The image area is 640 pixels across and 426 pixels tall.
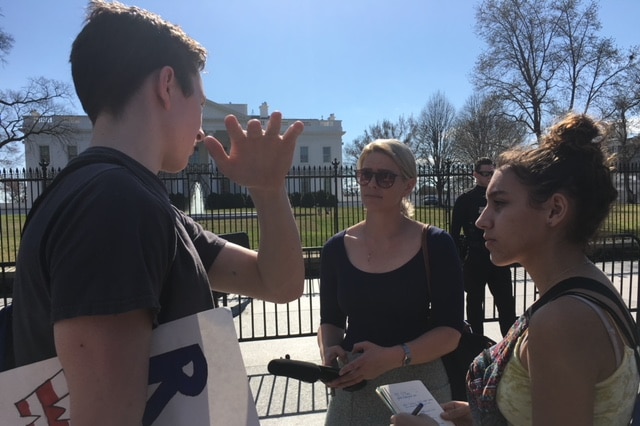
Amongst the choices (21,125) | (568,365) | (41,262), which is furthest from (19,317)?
(21,125)

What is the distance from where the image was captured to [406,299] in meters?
2.10

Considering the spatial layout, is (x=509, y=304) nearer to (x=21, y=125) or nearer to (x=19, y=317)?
(x=19, y=317)

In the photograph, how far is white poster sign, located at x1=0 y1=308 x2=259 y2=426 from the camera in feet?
3.13

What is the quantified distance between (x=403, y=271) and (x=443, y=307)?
0.24 m

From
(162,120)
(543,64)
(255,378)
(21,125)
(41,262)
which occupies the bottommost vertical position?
(255,378)

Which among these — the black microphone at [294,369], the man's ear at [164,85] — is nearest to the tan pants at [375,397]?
the black microphone at [294,369]

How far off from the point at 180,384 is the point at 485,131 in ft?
94.9

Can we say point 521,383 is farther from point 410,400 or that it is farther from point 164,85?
point 164,85

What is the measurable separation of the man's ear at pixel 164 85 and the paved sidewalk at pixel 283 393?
3.28 meters

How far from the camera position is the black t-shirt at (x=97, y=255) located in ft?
2.72

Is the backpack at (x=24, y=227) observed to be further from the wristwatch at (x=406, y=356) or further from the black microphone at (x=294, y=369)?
the wristwatch at (x=406, y=356)

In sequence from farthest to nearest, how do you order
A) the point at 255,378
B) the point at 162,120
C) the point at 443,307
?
the point at 255,378 < the point at 443,307 < the point at 162,120

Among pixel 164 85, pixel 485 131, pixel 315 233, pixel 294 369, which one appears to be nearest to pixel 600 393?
pixel 294 369

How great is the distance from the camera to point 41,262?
35.1 inches
